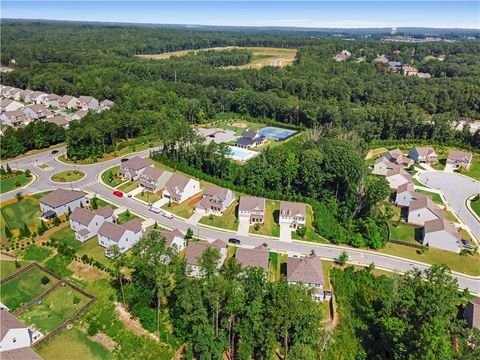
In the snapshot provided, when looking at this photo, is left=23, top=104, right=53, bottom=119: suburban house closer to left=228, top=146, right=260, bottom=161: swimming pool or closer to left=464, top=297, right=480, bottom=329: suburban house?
left=228, top=146, right=260, bottom=161: swimming pool

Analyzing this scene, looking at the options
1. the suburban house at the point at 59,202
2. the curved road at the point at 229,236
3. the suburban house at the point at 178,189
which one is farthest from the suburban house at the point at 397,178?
the suburban house at the point at 59,202

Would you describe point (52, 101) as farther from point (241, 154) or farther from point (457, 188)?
point (457, 188)

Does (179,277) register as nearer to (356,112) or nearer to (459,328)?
(459,328)

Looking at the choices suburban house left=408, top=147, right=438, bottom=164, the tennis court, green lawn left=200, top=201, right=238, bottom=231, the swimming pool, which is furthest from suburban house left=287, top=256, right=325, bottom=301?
the tennis court

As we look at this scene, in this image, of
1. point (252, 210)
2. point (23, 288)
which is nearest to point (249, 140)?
point (252, 210)

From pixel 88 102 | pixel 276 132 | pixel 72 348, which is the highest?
pixel 88 102

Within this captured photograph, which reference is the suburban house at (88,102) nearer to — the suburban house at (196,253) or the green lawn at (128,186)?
the green lawn at (128,186)

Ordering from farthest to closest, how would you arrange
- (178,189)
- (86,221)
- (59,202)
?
(178,189) → (59,202) → (86,221)
